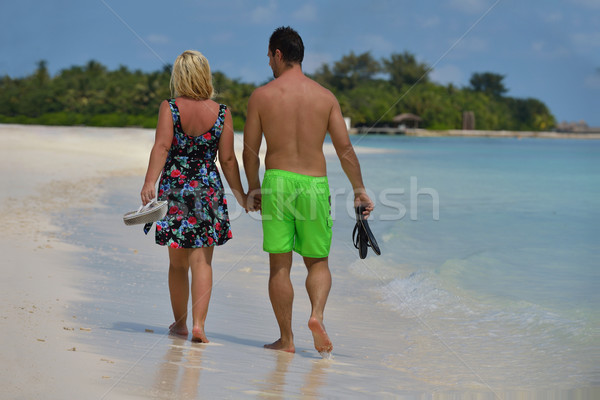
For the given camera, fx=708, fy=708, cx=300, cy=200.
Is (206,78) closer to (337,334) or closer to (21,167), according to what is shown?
(337,334)

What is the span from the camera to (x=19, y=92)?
48906 millimetres

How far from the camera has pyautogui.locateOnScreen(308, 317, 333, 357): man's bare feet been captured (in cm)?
339

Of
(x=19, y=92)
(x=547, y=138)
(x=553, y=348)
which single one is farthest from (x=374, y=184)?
(x=547, y=138)

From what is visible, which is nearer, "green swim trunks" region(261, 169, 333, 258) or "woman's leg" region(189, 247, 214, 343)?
"green swim trunks" region(261, 169, 333, 258)

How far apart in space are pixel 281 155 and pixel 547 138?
88.4 metres

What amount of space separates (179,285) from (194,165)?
2.12 ft

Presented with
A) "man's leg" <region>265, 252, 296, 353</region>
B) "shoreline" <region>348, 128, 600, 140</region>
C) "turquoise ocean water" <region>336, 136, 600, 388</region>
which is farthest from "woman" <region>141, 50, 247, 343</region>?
"shoreline" <region>348, 128, 600, 140</region>

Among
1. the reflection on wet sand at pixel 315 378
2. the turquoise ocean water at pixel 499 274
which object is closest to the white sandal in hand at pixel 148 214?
the reflection on wet sand at pixel 315 378

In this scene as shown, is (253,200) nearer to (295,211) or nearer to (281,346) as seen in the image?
(295,211)

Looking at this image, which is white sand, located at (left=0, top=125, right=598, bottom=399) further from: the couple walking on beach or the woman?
the woman

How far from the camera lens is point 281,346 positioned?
3.57 metres

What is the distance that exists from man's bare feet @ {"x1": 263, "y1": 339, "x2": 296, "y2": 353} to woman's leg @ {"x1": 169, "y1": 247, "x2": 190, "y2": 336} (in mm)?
438

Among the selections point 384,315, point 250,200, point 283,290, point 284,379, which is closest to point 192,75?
point 250,200

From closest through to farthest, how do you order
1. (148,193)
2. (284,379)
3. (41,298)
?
(284,379)
(148,193)
(41,298)
